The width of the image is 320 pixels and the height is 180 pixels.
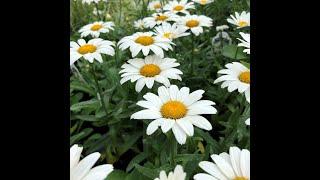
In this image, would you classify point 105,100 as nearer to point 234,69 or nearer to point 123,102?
point 123,102

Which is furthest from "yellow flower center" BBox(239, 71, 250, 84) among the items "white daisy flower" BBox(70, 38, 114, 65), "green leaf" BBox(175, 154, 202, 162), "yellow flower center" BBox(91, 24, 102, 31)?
"yellow flower center" BBox(91, 24, 102, 31)

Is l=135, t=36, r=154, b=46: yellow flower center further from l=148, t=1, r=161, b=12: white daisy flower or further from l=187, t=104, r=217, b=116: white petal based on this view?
l=148, t=1, r=161, b=12: white daisy flower

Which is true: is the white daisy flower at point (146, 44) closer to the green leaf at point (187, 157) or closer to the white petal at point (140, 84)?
the white petal at point (140, 84)

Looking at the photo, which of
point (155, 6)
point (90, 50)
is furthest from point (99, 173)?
point (155, 6)

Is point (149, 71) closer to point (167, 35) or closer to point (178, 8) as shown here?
point (167, 35)

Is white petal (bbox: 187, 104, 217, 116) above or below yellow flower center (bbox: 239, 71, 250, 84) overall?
below

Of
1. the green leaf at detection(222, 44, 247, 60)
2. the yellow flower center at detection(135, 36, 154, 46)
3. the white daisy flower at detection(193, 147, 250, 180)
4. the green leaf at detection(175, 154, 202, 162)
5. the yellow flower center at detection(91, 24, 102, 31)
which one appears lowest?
the green leaf at detection(175, 154, 202, 162)
